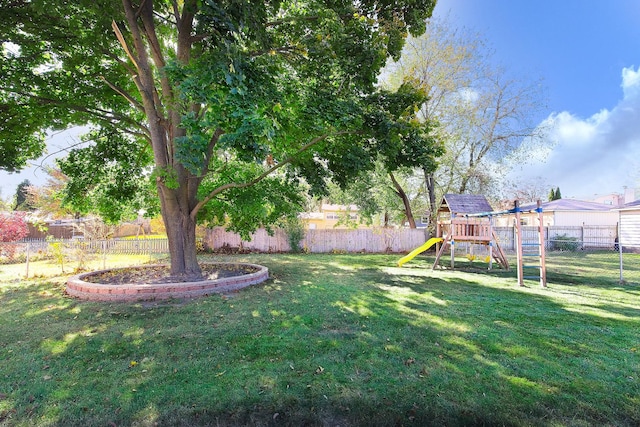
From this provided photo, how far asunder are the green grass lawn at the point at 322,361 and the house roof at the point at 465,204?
6431 millimetres

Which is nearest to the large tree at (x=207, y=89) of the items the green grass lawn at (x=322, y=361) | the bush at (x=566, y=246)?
the green grass lawn at (x=322, y=361)

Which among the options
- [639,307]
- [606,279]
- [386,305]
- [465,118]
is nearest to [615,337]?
[639,307]

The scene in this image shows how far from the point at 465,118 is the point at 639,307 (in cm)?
1239

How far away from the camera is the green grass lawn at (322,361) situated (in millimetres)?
2615

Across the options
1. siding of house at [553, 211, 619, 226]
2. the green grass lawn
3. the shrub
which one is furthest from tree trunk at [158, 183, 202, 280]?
siding of house at [553, 211, 619, 226]

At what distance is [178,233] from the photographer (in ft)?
26.4

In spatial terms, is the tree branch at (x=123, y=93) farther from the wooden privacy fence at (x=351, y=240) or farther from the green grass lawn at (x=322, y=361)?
the wooden privacy fence at (x=351, y=240)

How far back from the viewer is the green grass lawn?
262 cm

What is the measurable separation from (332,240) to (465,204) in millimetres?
7904

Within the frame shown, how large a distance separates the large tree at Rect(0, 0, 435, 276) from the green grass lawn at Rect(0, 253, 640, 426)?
A: 269 cm

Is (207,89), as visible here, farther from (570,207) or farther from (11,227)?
(570,207)

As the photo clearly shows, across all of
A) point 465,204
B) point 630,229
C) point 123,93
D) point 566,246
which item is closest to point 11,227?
point 123,93

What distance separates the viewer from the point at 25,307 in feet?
19.9

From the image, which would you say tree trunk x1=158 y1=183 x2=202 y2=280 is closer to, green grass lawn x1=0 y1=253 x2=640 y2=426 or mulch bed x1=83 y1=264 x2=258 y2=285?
mulch bed x1=83 y1=264 x2=258 y2=285
